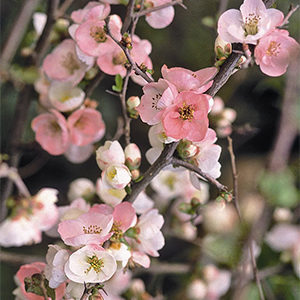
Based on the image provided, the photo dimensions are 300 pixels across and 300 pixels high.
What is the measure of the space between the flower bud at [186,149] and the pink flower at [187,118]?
31 mm

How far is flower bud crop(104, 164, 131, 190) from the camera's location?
0.38m

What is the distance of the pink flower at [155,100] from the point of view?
0.33 m

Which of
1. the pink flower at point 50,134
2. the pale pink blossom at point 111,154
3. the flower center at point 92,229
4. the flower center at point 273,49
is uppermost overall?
the flower center at point 273,49

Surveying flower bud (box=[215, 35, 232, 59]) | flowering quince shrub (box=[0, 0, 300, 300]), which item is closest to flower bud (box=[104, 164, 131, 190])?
flowering quince shrub (box=[0, 0, 300, 300])

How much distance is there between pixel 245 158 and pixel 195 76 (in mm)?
643

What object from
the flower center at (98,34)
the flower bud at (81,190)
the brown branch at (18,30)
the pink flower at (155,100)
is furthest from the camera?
the brown branch at (18,30)

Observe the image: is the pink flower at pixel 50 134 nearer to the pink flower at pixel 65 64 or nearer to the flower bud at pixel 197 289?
the pink flower at pixel 65 64

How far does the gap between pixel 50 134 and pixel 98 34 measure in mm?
149

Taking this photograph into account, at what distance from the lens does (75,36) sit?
448 millimetres

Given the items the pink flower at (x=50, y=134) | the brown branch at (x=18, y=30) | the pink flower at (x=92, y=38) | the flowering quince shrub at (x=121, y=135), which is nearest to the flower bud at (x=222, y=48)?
the flowering quince shrub at (x=121, y=135)

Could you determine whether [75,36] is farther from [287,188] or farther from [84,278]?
[287,188]

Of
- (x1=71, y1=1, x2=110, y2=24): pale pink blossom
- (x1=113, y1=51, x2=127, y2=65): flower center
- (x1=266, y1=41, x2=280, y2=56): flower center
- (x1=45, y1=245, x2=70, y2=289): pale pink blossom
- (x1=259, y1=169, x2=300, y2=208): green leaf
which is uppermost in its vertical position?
(x1=266, y1=41, x2=280, y2=56): flower center

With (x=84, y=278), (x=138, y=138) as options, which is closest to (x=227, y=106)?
(x=138, y=138)

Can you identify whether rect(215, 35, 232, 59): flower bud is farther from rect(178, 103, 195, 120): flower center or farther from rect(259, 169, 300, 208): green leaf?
rect(259, 169, 300, 208): green leaf
